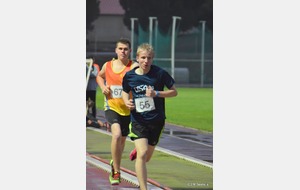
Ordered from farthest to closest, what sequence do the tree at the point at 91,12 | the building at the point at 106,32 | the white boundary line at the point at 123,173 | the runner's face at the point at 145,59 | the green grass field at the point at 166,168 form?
the tree at the point at 91,12 → the building at the point at 106,32 → the green grass field at the point at 166,168 → the white boundary line at the point at 123,173 → the runner's face at the point at 145,59

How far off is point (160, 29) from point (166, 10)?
Result: 2.18 feet

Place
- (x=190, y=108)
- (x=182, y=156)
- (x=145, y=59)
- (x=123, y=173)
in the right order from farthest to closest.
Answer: (x=190, y=108), (x=182, y=156), (x=123, y=173), (x=145, y=59)

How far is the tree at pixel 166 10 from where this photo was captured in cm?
1450

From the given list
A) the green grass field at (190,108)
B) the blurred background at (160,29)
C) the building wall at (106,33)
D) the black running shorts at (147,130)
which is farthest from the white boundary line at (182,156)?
the black running shorts at (147,130)

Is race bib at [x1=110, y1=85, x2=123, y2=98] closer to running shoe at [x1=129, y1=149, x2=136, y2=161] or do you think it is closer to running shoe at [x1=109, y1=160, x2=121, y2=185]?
running shoe at [x1=129, y1=149, x2=136, y2=161]

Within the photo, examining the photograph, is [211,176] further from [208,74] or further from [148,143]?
[208,74]

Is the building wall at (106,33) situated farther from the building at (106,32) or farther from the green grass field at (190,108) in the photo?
the green grass field at (190,108)

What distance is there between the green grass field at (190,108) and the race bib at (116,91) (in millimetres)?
411

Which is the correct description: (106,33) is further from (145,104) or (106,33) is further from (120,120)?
(145,104)

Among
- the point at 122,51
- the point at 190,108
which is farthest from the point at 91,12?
the point at 190,108

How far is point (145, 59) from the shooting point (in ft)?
40.6

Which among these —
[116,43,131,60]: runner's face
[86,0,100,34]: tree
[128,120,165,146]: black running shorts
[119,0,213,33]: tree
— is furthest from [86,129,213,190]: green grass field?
[119,0,213,33]: tree

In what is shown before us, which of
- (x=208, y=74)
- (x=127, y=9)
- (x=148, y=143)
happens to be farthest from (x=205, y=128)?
(x=148, y=143)

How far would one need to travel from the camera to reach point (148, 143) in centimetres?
1252
